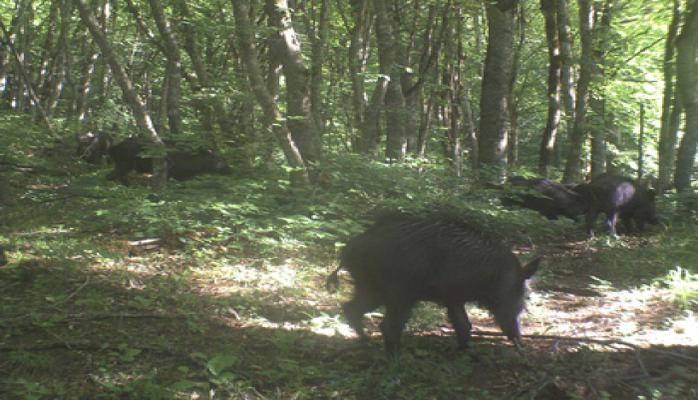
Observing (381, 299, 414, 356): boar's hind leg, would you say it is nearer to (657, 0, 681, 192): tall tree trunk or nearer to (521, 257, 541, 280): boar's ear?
(521, 257, 541, 280): boar's ear

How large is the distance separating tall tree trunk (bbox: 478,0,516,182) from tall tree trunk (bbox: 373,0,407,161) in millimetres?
1727

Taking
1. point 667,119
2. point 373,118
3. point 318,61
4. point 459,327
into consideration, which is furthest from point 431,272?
point 667,119

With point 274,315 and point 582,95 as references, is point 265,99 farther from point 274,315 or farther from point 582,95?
point 582,95

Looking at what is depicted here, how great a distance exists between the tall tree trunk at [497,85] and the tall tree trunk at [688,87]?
3033 mm

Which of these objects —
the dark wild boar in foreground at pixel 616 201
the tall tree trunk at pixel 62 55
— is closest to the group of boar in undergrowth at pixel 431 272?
the dark wild boar in foreground at pixel 616 201

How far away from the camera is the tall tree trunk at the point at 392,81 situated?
1045 centimetres

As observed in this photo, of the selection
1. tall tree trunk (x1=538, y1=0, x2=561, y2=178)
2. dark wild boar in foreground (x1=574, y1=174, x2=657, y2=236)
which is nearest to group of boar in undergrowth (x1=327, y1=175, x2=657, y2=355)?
dark wild boar in foreground (x1=574, y1=174, x2=657, y2=236)

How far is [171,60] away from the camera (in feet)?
32.2

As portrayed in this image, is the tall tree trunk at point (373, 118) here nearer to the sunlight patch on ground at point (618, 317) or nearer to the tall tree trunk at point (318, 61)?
the tall tree trunk at point (318, 61)

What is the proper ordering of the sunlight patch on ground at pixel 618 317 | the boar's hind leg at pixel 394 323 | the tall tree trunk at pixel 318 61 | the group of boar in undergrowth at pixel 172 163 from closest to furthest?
1. the boar's hind leg at pixel 394 323
2. the sunlight patch on ground at pixel 618 317
3. the tall tree trunk at pixel 318 61
4. the group of boar in undergrowth at pixel 172 163

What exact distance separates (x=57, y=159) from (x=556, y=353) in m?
13.0

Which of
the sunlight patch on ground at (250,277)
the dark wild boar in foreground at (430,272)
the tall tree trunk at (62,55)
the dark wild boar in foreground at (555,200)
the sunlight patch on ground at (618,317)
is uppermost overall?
the tall tree trunk at (62,55)

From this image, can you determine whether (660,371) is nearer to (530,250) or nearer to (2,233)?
(530,250)

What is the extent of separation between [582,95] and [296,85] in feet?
22.6
